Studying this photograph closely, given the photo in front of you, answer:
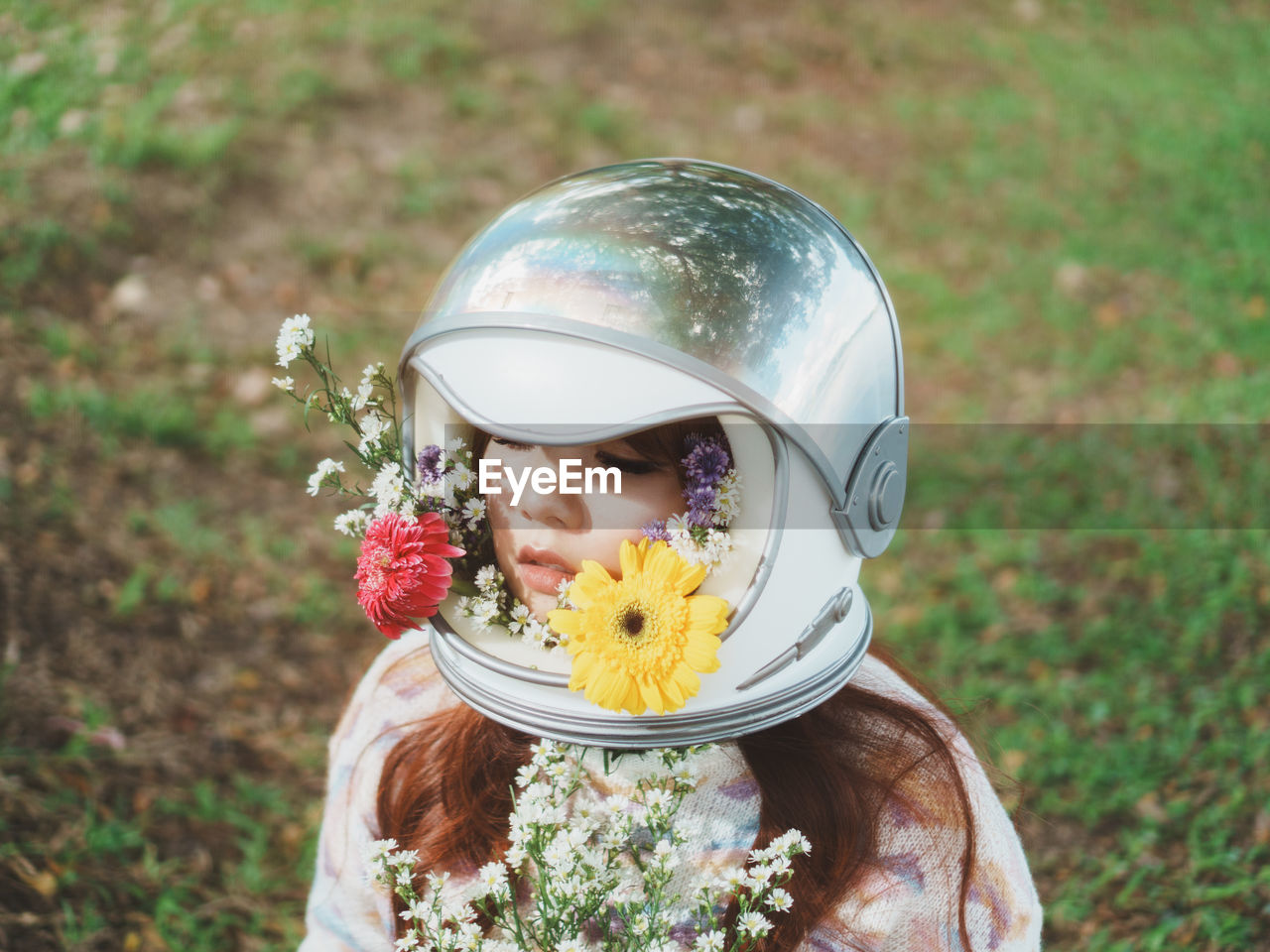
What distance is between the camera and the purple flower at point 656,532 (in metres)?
1.71

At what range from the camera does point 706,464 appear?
5.63 ft

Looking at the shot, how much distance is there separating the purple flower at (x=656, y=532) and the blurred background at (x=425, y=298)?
34.8 inches

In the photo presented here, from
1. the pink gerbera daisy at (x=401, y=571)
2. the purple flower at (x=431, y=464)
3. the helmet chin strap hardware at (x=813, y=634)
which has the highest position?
the purple flower at (x=431, y=464)

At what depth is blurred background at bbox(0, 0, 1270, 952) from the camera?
10.6 feet

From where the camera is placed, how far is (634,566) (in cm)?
163

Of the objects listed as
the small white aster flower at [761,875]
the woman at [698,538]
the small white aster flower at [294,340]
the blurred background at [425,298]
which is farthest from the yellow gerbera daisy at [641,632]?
the blurred background at [425,298]

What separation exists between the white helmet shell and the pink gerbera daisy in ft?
0.38

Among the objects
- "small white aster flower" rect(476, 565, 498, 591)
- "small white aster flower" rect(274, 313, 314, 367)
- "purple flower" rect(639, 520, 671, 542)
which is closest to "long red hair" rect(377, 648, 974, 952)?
"small white aster flower" rect(476, 565, 498, 591)

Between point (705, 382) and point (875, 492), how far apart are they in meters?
0.38

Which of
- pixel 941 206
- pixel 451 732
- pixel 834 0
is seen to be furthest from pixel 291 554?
pixel 834 0

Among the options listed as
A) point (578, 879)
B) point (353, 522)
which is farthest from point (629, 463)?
point (578, 879)

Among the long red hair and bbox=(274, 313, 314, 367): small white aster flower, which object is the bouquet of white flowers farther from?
bbox=(274, 313, 314, 367): small white aster flower

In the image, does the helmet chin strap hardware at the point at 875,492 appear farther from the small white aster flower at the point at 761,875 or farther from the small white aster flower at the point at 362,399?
the small white aster flower at the point at 362,399

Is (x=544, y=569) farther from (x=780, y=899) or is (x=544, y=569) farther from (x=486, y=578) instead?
(x=780, y=899)
